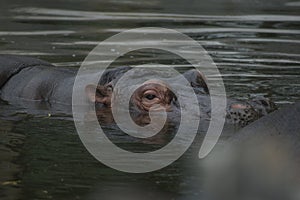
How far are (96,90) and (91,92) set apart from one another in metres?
0.06

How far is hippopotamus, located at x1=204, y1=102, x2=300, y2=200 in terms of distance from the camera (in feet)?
17.5

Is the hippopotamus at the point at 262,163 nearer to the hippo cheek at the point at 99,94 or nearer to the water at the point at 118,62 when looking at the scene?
the water at the point at 118,62

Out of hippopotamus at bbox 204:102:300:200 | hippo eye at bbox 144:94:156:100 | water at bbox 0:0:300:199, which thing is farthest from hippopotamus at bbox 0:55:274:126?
hippopotamus at bbox 204:102:300:200

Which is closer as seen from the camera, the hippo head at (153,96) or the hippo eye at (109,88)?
the hippo head at (153,96)

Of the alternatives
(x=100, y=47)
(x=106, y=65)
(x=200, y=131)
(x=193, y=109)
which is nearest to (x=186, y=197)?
(x=200, y=131)

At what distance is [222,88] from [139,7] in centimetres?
772

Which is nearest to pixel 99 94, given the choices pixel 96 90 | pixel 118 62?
pixel 96 90

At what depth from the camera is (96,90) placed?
8.62 m

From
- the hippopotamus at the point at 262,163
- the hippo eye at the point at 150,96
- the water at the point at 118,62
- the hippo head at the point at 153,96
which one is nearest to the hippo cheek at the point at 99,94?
the hippo head at the point at 153,96

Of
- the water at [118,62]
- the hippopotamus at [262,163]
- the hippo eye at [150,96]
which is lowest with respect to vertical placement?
the water at [118,62]

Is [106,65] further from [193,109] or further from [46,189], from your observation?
[46,189]

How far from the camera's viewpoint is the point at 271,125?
5855 mm

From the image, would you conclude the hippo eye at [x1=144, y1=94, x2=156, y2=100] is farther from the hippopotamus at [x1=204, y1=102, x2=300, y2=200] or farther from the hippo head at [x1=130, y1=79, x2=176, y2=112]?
the hippopotamus at [x1=204, y1=102, x2=300, y2=200]

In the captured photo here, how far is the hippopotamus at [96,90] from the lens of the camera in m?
7.71
